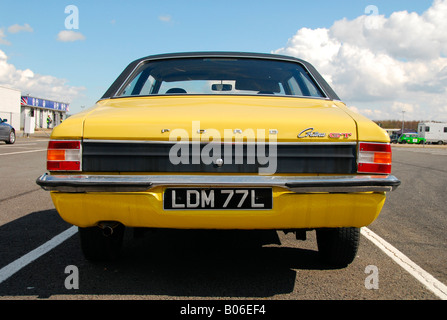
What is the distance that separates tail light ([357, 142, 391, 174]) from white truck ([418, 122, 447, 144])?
193 ft

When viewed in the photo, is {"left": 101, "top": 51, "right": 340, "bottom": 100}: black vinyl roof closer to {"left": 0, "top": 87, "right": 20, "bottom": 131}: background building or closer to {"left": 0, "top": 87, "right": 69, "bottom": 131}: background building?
{"left": 0, "top": 87, "right": 69, "bottom": 131}: background building

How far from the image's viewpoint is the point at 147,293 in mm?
2590

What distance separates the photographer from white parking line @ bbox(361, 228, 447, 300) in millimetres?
2756

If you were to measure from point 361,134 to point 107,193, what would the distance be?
5.09ft

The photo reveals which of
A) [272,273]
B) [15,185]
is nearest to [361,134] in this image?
[272,273]

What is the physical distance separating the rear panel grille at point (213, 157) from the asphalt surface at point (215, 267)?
79 centimetres

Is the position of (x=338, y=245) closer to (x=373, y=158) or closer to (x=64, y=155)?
(x=373, y=158)

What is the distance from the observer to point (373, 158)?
98.9 inches

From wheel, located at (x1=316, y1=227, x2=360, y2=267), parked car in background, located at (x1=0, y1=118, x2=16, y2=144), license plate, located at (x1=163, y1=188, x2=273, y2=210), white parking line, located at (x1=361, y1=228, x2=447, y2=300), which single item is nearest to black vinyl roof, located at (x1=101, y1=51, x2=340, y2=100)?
wheel, located at (x1=316, y1=227, x2=360, y2=267)
